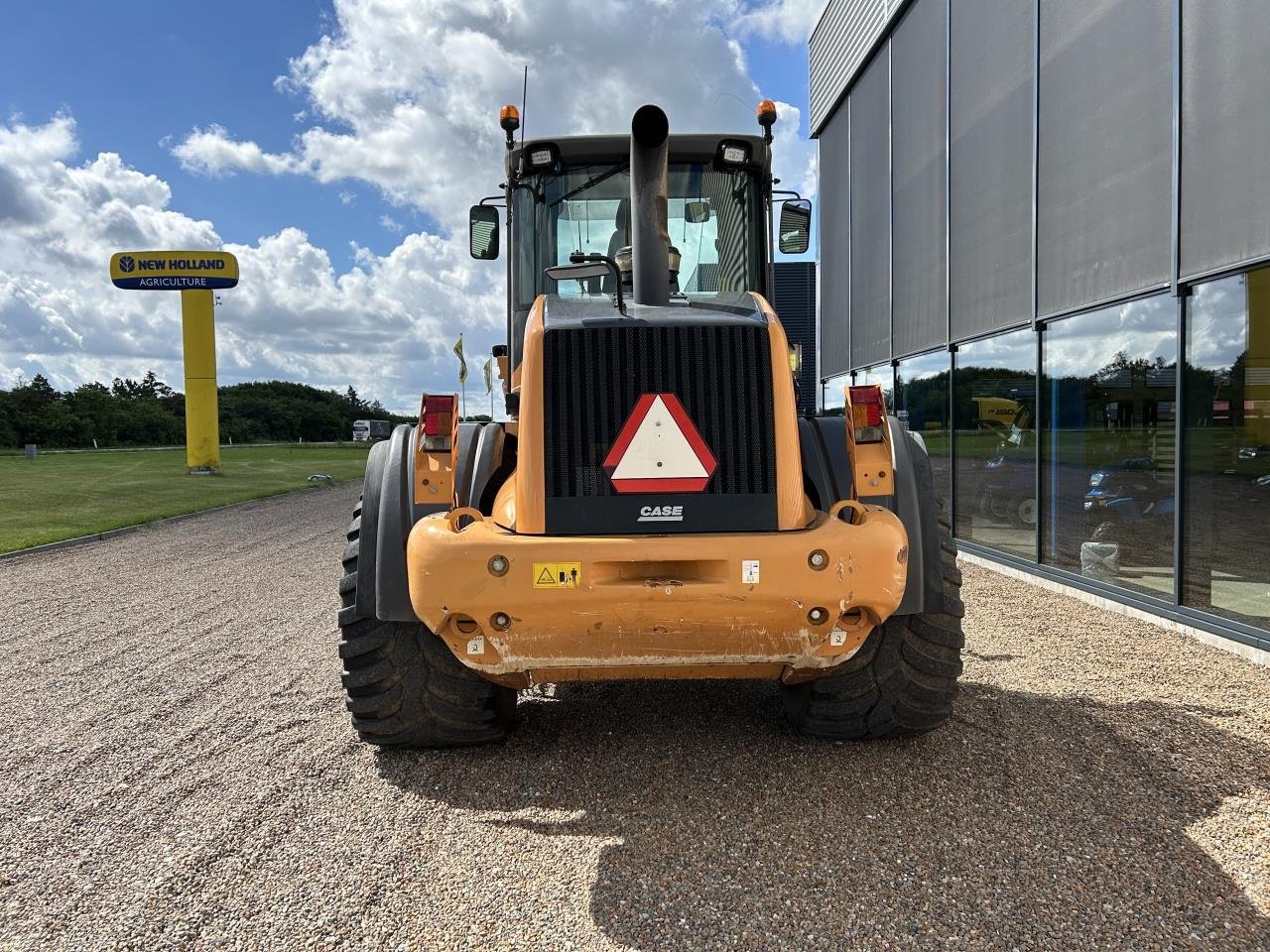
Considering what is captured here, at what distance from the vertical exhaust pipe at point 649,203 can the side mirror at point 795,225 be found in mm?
1739

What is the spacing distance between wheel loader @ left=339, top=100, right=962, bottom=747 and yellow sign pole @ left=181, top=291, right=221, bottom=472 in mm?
25155

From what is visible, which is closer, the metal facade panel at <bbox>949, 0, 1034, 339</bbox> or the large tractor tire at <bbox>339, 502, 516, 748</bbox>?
the large tractor tire at <bbox>339, 502, 516, 748</bbox>

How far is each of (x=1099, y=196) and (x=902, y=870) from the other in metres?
6.35

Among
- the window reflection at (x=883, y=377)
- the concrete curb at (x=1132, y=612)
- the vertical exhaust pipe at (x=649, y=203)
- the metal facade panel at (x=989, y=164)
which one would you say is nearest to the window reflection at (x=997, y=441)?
the concrete curb at (x=1132, y=612)

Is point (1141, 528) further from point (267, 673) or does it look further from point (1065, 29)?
point (267, 673)

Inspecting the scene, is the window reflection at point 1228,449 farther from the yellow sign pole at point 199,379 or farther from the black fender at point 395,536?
the yellow sign pole at point 199,379

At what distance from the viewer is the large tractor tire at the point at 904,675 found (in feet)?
12.2

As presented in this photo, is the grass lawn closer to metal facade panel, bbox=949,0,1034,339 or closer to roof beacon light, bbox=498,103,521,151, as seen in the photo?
roof beacon light, bbox=498,103,521,151

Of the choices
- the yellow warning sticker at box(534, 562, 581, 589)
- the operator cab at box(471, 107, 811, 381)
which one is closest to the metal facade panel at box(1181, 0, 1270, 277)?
the operator cab at box(471, 107, 811, 381)

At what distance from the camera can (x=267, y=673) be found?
536cm

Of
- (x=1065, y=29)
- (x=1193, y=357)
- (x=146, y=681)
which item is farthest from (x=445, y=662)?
(x=1065, y=29)

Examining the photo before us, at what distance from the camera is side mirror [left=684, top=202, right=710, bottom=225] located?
496cm

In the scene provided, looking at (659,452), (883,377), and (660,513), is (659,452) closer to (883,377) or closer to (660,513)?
(660,513)

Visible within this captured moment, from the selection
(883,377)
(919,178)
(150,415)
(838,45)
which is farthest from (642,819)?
(150,415)
